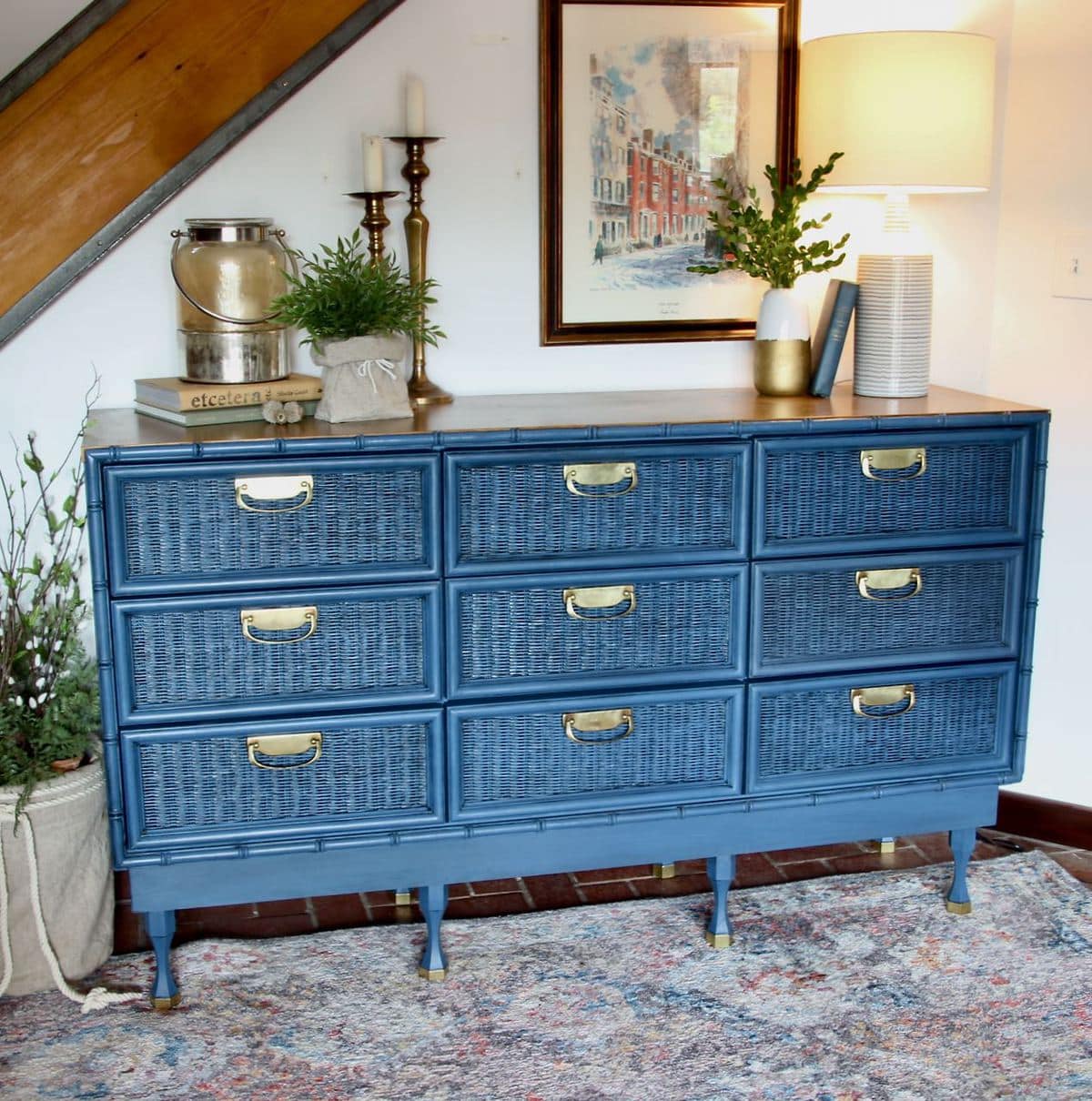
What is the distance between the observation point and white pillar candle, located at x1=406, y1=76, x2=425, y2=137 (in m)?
2.49

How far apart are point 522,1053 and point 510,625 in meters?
0.69

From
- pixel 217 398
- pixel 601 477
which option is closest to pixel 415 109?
pixel 217 398

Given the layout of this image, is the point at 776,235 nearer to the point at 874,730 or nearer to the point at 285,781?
the point at 874,730

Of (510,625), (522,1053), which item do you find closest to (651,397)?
(510,625)

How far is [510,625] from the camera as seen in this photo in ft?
7.55

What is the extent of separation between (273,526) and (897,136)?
1.33m

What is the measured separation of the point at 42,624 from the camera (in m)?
2.53

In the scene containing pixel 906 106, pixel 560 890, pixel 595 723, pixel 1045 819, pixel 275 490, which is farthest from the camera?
pixel 1045 819

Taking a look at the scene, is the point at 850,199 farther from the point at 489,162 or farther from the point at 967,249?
the point at 489,162

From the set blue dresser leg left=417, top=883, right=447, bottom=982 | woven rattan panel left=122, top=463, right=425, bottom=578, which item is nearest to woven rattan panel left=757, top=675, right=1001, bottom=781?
blue dresser leg left=417, top=883, right=447, bottom=982

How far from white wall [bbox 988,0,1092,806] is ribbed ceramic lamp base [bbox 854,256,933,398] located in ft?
1.17

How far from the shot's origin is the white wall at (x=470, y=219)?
253 cm

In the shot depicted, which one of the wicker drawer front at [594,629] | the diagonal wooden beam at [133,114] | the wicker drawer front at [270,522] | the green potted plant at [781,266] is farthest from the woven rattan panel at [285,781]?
the green potted plant at [781,266]

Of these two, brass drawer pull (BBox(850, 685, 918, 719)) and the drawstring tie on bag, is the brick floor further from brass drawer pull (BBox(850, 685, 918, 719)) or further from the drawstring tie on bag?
brass drawer pull (BBox(850, 685, 918, 719))
